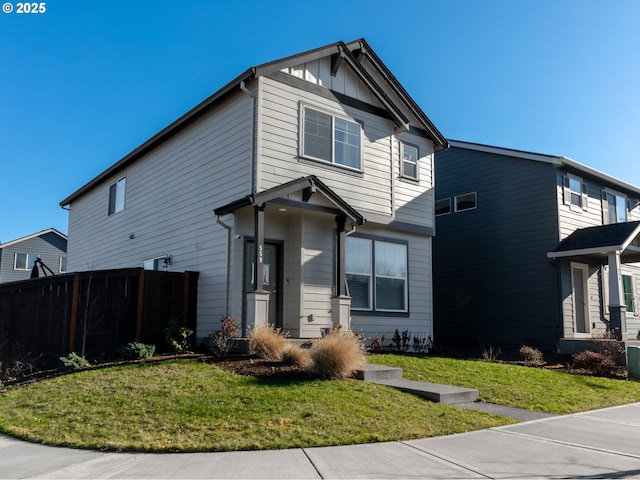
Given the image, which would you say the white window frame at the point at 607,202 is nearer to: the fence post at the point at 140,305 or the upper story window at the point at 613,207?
the upper story window at the point at 613,207

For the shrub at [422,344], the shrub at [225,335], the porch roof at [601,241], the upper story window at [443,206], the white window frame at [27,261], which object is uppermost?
the upper story window at [443,206]

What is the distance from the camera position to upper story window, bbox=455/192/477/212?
2048 centimetres

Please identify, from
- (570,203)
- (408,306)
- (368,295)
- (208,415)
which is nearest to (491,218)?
(570,203)

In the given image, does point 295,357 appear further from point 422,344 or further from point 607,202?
point 607,202

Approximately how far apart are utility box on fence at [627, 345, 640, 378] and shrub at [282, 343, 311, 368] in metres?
7.81

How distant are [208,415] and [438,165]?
1665cm

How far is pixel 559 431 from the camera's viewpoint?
24.0ft

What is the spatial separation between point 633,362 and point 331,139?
8605mm

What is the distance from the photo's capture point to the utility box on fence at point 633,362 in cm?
1268

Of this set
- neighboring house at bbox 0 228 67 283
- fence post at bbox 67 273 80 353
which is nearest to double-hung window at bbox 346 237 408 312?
fence post at bbox 67 273 80 353

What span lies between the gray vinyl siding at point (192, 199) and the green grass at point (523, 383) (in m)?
4.29

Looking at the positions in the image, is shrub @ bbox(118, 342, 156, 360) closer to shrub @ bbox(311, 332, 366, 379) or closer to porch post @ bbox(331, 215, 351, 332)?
shrub @ bbox(311, 332, 366, 379)

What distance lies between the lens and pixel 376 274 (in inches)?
589

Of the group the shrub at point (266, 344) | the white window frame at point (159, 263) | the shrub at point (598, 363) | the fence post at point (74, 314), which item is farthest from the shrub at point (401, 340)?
the fence post at point (74, 314)
